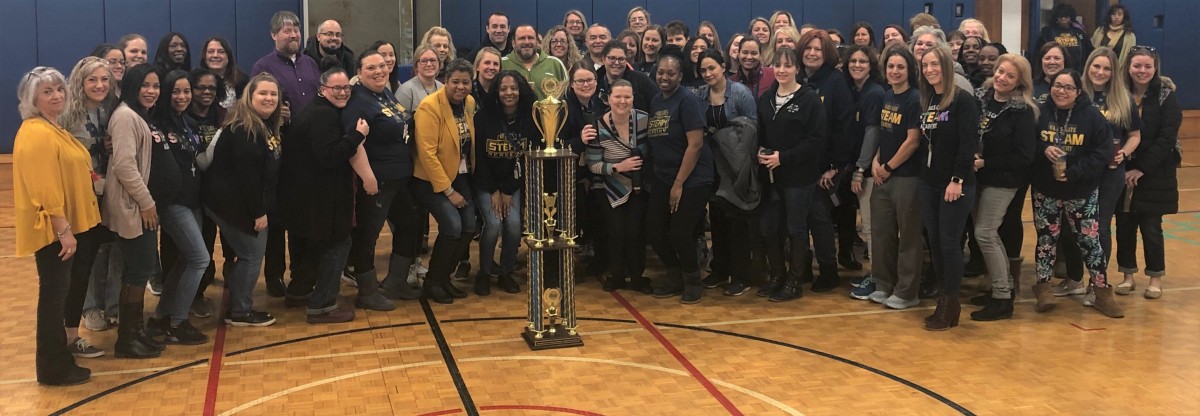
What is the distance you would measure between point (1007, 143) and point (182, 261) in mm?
Result: 4709

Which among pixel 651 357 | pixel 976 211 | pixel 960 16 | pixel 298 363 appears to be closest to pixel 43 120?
pixel 298 363

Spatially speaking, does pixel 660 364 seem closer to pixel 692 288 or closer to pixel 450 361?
pixel 450 361

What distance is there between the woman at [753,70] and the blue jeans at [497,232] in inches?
68.3

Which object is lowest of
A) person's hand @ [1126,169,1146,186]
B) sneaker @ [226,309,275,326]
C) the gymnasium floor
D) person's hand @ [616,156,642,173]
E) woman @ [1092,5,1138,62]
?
the gymnasium floor

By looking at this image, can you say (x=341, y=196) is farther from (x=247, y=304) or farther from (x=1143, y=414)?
(x=1143, y=414)

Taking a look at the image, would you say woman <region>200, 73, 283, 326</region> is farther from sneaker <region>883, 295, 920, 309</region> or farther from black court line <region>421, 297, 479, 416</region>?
sneaker <region>883, 295, 920, 309</region>

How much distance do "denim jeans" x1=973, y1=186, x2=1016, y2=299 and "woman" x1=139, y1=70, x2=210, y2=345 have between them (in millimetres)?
4433

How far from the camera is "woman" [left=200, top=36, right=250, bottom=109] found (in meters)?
6.62

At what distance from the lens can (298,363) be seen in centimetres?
539

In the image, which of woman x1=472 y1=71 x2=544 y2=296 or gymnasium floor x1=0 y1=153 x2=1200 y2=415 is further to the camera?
woman x1=472 y1=71 x2=544 y2=296

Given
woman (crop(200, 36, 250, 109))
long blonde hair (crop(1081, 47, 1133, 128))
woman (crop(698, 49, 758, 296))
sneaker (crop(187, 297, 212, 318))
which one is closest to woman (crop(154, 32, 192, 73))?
woman (crop(200, 36, 250, 109))

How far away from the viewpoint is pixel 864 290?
681 centimetres

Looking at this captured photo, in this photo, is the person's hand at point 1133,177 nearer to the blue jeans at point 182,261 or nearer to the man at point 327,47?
the man at point 327,47

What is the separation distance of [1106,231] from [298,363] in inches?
193
